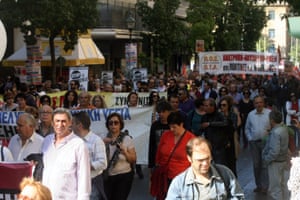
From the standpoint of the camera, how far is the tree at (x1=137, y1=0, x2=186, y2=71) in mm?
36969

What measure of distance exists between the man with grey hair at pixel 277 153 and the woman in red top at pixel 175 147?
1.95 m

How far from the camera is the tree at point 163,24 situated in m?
37.0

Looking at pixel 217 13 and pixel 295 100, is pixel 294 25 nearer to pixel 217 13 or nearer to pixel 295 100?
pixel 295 100

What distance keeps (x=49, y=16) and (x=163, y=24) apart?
15.6m

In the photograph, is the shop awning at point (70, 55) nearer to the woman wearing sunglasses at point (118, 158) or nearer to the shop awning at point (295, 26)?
the woman wearing sunglasses at point (118, 158)

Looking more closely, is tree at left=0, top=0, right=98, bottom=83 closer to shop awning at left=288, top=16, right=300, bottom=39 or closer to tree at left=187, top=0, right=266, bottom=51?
tree at left=187, top=0, right=266, bottom=51

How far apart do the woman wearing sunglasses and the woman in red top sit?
442mm

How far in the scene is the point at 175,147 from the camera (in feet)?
24.4

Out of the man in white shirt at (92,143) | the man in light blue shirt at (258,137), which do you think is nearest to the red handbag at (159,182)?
the man in white shirt at (92,143)

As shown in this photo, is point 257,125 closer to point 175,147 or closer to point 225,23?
point 175,147

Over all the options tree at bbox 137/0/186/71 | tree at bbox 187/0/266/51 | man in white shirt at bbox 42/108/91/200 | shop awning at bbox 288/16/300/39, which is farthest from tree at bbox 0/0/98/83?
shop awning at bbox 288/16/300/39

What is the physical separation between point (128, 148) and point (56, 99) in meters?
7.33

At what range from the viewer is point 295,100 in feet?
52.3

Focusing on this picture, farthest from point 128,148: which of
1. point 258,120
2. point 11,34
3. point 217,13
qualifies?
point 217,13
